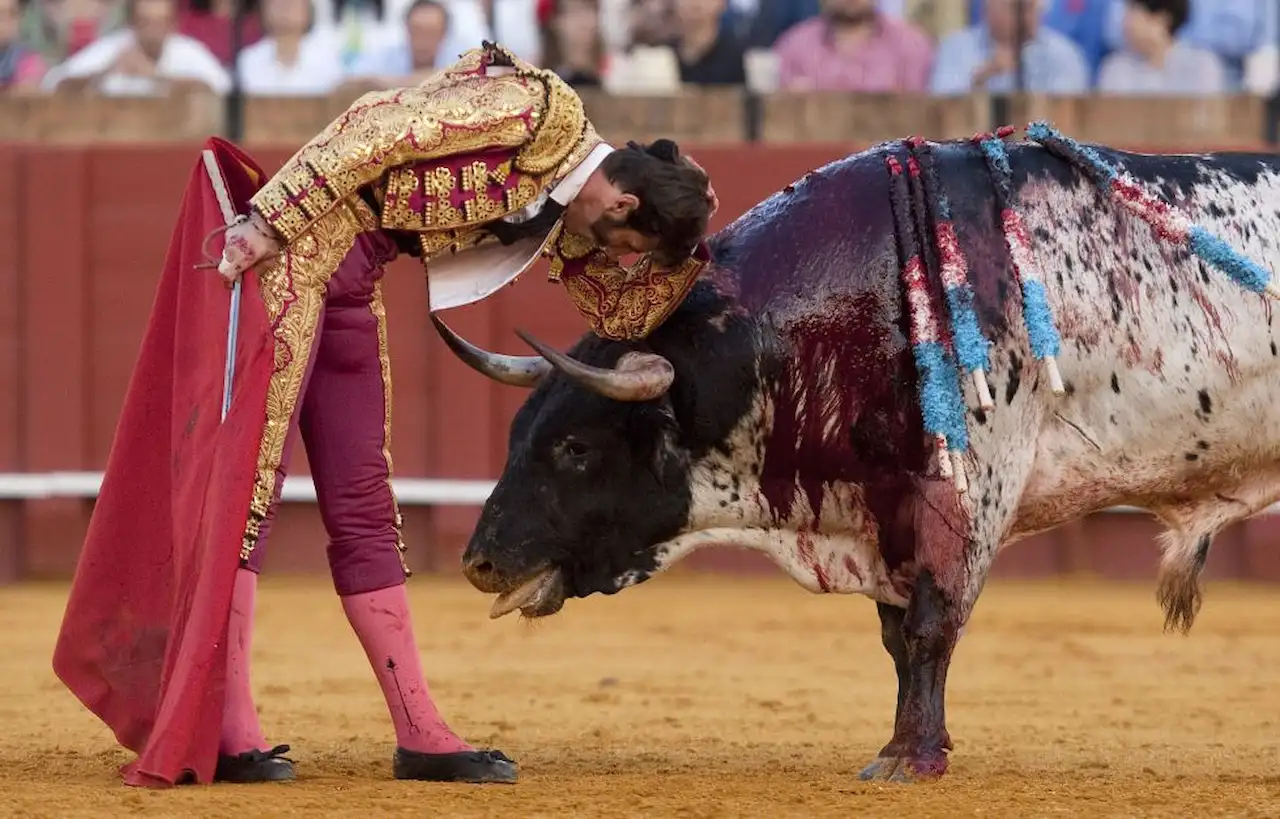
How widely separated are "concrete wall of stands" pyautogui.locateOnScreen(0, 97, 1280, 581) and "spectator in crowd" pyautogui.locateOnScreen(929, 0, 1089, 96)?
94 mm

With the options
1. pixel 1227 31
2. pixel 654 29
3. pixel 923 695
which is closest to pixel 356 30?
pixel 654 29

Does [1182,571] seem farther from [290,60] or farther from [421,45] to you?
[290,60]

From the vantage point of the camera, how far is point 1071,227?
13.7 ft

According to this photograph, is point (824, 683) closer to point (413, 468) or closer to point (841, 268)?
point (841, 268)

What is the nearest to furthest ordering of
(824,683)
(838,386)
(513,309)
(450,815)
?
(450,815), (838,386), (824,683), (513,309)

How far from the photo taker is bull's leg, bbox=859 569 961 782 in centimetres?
401

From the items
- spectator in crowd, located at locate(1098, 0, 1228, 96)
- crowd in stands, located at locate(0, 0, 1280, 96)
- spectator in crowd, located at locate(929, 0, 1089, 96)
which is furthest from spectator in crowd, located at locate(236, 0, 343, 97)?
spectator in crowd, located at locate(1098, 0, 1228, 96)

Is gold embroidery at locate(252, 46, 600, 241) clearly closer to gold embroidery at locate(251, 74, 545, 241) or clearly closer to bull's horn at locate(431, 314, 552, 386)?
gold embroidery at locate(251, 74, 545, 241)

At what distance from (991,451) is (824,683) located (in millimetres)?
2027

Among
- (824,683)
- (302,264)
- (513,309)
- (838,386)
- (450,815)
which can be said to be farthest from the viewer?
(513,309)

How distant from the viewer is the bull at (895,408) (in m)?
4.08

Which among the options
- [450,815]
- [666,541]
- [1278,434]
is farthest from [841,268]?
[450,815]

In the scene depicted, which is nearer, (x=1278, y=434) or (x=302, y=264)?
(x=302, y=264)

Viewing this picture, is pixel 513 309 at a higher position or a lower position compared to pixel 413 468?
higher
